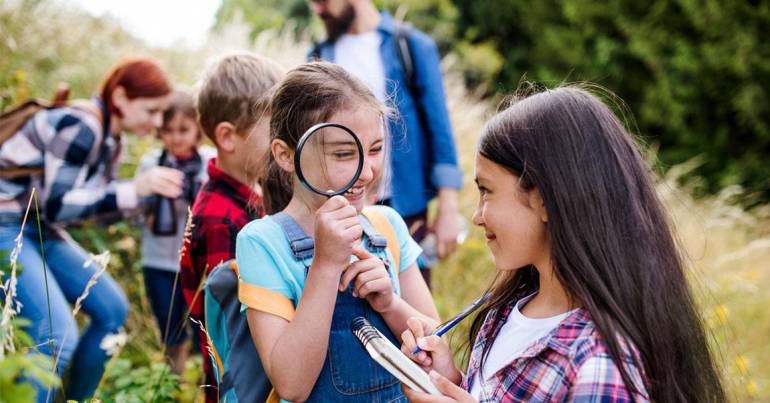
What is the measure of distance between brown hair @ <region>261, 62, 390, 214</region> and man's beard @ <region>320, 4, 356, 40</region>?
65.1 inches

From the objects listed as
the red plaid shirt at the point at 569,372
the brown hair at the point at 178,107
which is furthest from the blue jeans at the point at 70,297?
the red plaid shirt at the point at 569,372

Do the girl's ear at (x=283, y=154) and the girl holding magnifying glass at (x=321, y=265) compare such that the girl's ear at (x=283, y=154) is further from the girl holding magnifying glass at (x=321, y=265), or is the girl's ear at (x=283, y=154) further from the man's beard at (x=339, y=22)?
the man's beard at (x=339, y=22)

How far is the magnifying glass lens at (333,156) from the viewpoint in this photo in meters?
1.65

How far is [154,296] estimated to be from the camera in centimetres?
360

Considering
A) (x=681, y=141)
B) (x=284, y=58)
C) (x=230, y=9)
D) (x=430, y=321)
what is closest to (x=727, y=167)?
(x=681, y=141)

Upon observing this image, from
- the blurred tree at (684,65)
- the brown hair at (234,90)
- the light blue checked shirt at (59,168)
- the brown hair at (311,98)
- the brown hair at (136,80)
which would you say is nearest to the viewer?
the brown hair at (311,98)

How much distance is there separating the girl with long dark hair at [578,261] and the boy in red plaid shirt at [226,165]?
849 mm

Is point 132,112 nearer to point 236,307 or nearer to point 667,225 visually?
point 236,307

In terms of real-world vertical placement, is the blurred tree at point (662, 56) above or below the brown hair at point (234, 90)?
below

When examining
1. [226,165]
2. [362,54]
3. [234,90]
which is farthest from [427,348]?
[362,54]

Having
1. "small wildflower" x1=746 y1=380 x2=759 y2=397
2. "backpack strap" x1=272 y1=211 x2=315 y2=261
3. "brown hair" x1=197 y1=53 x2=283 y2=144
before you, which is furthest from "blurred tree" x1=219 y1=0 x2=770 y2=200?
"backpack strap" x1=272 y1=211 x2=315 y2=261

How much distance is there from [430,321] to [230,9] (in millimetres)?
8245

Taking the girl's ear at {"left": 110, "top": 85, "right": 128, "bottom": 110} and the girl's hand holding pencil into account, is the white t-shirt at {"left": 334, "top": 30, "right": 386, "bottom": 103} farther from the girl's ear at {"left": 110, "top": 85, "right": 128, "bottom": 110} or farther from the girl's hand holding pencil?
the girl's hand holding pencil

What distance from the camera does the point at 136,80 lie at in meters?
3.48
